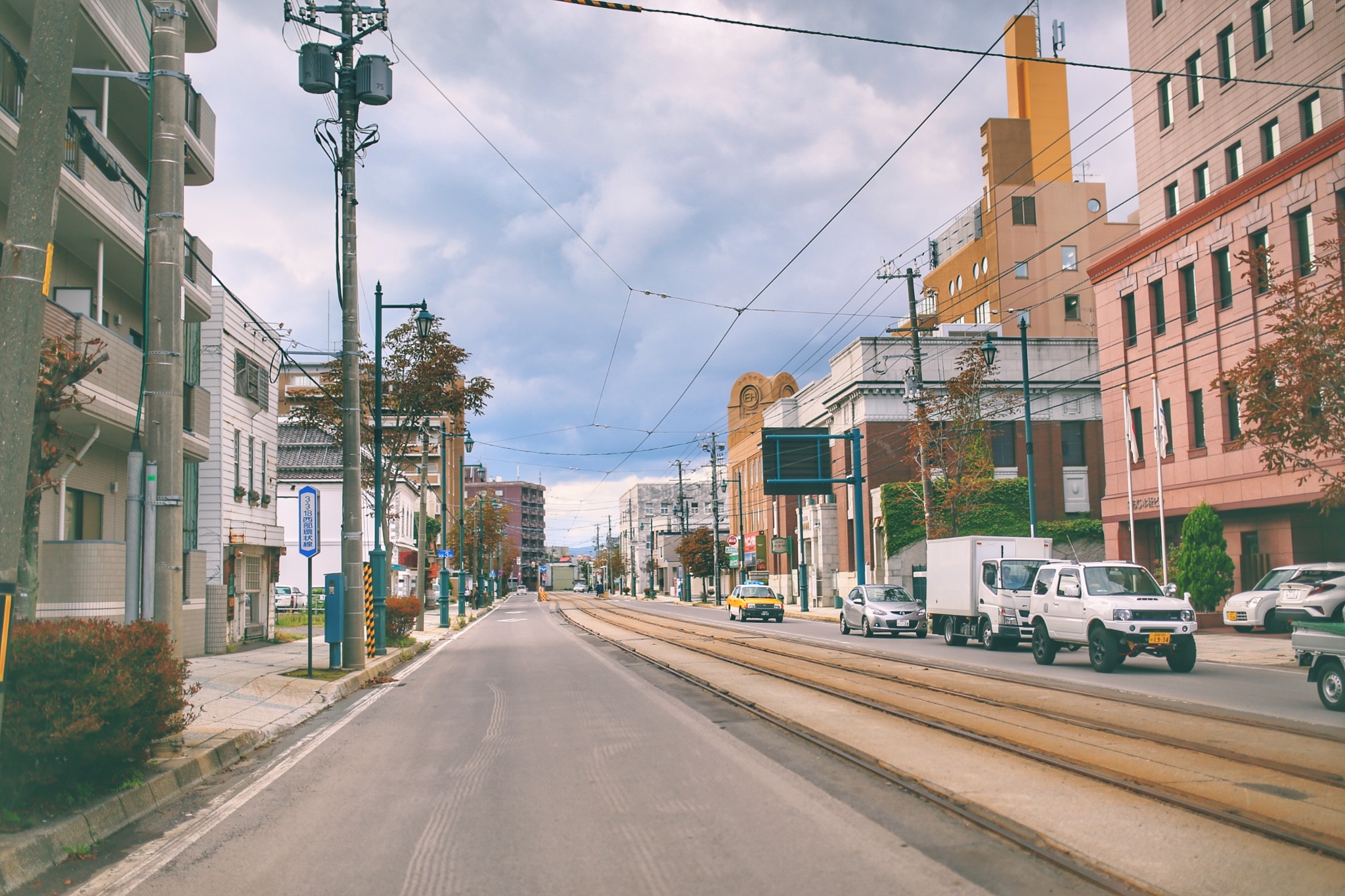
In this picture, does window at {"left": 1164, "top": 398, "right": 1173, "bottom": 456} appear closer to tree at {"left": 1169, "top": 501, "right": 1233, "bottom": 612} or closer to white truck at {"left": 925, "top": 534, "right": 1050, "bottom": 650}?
tree at {"left": 1169, "top": 501, "right": 1233, "bottom": 612}

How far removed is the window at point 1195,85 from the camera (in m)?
35.3

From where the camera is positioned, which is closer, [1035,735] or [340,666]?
[1035,735]

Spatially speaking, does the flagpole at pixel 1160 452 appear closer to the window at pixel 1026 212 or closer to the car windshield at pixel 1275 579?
the car windshield at pixel 1275 579

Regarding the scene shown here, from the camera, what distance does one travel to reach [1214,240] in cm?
3409

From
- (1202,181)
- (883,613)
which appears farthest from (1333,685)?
(1202,181)

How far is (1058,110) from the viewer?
7112 centimetres

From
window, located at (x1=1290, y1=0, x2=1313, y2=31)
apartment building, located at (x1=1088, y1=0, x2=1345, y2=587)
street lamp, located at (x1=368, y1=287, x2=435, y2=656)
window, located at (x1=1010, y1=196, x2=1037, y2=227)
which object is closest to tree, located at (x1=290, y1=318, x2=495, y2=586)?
street lamp, located at (x1=368, y1=287, x2=435, y2=656)

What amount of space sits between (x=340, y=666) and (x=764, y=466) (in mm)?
30583

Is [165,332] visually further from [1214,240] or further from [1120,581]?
[1214,240]

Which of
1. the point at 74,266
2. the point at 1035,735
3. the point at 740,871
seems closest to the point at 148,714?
the point at 740,871

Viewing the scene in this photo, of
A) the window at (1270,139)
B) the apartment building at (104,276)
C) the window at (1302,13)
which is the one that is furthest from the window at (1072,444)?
the apartment building at (104,276)

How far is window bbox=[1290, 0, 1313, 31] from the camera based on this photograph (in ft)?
97.6

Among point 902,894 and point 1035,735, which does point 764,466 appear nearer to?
point 1035,735

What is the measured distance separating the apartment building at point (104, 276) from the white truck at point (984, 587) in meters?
17.7
